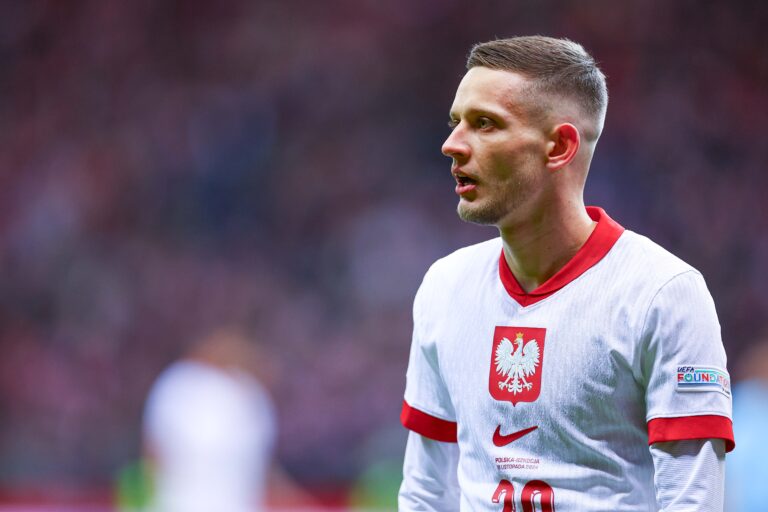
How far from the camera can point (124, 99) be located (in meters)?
8.89

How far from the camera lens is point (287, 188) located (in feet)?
28.0

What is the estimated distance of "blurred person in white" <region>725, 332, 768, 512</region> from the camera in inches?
193

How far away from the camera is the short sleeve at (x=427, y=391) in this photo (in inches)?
85.4

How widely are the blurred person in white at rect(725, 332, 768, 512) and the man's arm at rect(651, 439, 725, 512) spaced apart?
3.39 m

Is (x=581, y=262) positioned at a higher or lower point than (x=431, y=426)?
higher

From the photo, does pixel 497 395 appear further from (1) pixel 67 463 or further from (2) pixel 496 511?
(1) pixel 67 463

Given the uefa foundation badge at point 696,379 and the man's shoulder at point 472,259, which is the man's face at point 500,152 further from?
the uefa foundation badge at point 696,379

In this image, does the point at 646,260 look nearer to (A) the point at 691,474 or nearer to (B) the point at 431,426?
(A) the point at 691,474

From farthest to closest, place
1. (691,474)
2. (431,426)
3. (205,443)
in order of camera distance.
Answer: (205,443) < (431,426) < (691,474)

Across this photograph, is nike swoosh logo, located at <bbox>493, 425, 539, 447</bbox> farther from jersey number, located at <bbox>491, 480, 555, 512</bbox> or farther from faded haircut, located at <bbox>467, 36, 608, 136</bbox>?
faded haircut, located at <bbox>467, 36, 608, 136</bbox>

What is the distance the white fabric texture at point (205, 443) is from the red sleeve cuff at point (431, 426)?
2.91 m

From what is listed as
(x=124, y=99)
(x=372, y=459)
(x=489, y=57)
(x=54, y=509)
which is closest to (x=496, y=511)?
(x=489, y=57)

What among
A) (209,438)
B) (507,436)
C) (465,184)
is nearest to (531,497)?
(507,436)

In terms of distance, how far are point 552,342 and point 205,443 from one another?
330 cm
